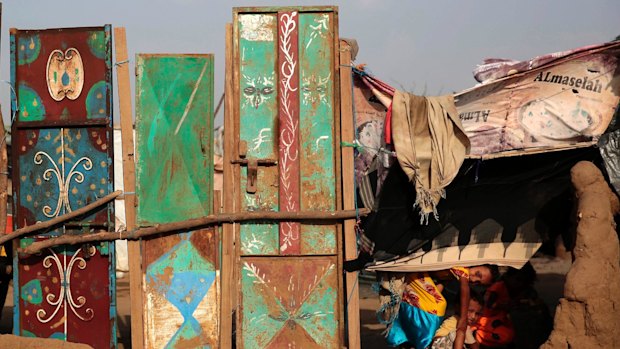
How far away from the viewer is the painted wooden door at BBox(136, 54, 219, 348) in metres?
6.79

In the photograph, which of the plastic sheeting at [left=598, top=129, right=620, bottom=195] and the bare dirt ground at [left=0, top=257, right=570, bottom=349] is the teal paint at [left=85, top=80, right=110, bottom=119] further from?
the plastic sheeting at [left=598, top=129, right=620, bottom=195]

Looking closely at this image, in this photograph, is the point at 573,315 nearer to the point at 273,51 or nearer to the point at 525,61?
the point at 525,61

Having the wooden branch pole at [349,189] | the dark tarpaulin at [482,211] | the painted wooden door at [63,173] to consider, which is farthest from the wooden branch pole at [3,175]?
the dark tarpaulin at [482,211]

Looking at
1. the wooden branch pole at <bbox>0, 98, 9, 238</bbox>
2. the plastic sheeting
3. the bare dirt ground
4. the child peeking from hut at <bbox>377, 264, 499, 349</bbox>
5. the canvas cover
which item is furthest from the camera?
the bare dirt ground

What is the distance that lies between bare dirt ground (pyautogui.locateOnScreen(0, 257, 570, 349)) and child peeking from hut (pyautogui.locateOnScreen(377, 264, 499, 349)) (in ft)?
3.89

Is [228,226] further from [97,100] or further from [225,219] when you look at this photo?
[97,100]

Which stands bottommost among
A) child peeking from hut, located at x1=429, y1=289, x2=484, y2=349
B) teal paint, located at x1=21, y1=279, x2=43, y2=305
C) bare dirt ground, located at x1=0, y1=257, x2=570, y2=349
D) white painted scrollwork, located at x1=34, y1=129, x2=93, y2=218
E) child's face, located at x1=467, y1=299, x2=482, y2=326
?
bare dirt ground, located at x1=0, y1=257, x2=570, y2=349

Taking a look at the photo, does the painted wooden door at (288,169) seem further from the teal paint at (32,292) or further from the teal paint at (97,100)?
the teal paint at (32,292)

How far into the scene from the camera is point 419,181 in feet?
21.6

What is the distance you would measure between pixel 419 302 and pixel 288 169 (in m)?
1.53

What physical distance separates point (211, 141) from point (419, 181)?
5.68 ft

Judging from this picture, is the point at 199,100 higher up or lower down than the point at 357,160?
higher up

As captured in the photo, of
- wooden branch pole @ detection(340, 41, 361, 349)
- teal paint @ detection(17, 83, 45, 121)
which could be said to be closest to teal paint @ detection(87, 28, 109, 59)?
teal paint @ detection(17, 83, 45, 121)

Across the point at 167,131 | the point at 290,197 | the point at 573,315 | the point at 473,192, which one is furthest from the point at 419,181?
the point at 167,131
